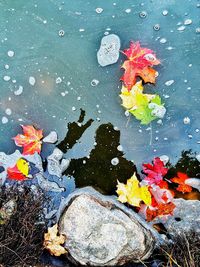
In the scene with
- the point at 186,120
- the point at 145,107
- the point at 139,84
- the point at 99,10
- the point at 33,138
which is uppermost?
the point at 99,10

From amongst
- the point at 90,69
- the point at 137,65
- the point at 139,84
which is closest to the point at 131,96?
the point at 139,84

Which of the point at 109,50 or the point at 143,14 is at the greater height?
the point at 143,14

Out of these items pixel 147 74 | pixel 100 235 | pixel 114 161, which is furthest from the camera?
pixel 114 161

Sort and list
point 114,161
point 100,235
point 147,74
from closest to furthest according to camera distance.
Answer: point 100,235 → point 147,74 → point 114,161

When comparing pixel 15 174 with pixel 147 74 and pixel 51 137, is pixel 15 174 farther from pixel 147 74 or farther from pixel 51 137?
pixel 147 74

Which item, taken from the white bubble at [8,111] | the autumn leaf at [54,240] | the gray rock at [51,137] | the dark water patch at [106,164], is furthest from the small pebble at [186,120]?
the white bubble at [8,111]

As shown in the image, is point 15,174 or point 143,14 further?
point 15,174
